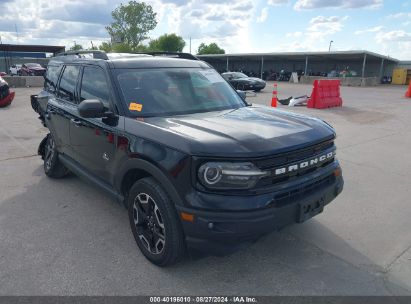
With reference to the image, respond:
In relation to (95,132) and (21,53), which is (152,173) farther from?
(21,53)

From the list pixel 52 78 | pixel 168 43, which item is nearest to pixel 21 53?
pixel 168 43

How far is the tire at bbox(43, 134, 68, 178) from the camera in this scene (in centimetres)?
522

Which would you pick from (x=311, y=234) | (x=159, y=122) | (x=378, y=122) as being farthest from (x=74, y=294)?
(x=378, y=122)

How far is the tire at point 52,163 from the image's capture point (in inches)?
205

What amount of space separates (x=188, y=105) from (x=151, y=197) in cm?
119

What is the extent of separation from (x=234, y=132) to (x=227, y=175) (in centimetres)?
43

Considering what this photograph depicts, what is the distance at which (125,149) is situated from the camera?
3.32 m

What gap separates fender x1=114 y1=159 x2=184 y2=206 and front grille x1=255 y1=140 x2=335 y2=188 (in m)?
0.65

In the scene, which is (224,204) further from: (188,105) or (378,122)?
(378,122)

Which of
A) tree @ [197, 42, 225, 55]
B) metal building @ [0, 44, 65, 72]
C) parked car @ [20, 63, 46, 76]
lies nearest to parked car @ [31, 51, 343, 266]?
parked car @ [20, 63, 46, 76]

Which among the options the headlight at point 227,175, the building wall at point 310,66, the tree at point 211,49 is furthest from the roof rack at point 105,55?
the tree at point 211,49

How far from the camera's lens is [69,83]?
15.1 ft

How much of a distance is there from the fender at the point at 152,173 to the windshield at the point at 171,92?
52 centimetres

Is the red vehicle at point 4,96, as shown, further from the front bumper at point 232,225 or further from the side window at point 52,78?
the front bumper at point 232,225
